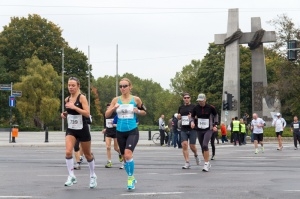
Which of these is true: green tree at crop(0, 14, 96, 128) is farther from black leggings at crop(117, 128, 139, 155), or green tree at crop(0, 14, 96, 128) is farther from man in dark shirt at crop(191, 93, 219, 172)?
black leggings at crop(117, 128, 139, 155)

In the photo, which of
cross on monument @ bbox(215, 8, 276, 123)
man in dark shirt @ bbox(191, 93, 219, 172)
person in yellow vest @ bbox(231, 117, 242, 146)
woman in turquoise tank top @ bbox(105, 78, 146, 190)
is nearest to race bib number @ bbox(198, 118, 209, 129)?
man in dark shirt @ bbox(191, 93, 219, 172)

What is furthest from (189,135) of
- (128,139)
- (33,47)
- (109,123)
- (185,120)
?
(33,47)

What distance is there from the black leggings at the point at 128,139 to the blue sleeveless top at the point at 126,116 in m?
0.07

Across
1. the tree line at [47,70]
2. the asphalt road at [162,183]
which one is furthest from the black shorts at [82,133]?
the tree line at [47,70]

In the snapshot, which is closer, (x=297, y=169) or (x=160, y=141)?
(x=297, y=169)

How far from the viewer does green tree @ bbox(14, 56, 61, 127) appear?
3275 inches

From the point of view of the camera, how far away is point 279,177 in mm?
15750

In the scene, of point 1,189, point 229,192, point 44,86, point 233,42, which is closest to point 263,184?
point 229,192

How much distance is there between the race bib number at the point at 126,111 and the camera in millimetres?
12961

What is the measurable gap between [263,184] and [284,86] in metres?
49.5

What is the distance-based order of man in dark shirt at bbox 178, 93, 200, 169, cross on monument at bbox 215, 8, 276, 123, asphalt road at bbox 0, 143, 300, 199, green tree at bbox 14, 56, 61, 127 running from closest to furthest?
asphalt road at bbox 0, 143, 300, 199, man in dark shirt at bbox 178, 93, 200, 169, cross on monument at bbox 215, 8, 276, 123, green tree at bbox 14, 56, 61, 127

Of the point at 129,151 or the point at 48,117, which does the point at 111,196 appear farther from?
the point at 48,117

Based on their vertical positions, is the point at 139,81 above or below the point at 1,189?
above

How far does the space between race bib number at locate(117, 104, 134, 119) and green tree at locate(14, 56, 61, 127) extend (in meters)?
70.9
